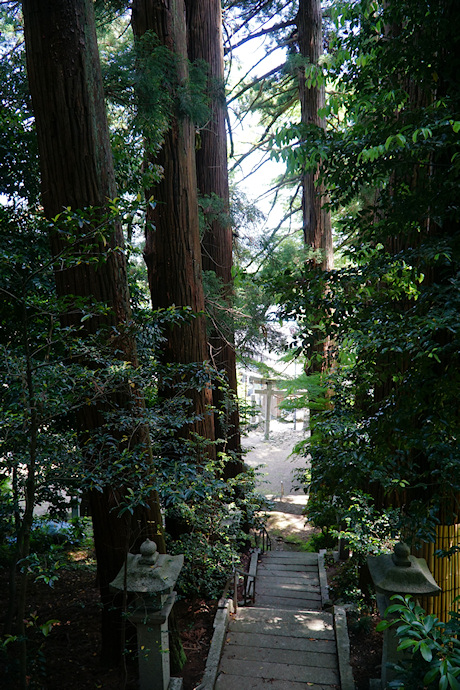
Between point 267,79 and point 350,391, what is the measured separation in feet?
29.9

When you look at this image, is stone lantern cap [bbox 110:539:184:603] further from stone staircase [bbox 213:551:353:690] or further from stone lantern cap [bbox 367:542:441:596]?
stone lantern cap [bbox 367:542:441:596]

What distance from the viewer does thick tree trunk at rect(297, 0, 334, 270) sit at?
927 cm

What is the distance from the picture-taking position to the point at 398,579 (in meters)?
3.25

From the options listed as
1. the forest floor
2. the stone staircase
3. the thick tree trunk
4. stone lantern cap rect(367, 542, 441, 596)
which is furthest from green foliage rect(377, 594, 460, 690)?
the thick tree trunk

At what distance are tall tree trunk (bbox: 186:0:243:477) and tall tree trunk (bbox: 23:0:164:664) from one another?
3.73 metres

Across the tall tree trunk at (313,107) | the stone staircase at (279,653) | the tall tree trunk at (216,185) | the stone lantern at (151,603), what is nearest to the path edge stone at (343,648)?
the stone staircase at (279,653)

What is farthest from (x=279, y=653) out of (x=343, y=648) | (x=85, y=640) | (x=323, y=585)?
(x=323, y=585)

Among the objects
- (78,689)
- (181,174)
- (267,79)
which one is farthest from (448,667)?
(267,79)

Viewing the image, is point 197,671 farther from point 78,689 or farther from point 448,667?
point 448,667

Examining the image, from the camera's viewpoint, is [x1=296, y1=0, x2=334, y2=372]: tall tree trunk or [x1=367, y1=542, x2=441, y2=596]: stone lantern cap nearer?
[x1=367, y1=542, x2=441, y2=596]: stone lantern cap

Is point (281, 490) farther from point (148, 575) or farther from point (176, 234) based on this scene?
point (148, 575)

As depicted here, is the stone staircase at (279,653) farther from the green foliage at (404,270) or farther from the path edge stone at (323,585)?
the green foliage at (404,270)

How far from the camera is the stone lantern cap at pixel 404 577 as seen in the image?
10.5 feet

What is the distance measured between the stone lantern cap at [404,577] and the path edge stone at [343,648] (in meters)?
1.28
